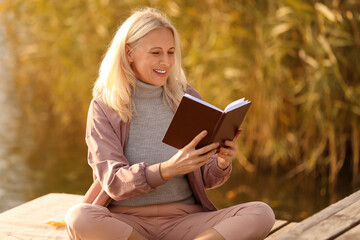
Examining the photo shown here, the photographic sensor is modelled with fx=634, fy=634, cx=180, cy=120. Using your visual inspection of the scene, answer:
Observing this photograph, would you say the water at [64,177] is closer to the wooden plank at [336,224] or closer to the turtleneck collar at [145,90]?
the turtleneck collar at [145,90]

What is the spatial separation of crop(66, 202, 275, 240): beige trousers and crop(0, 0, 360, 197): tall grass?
6.11 feet

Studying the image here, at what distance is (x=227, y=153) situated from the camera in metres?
2.36

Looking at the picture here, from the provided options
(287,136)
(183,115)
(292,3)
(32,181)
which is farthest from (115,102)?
(32,181)

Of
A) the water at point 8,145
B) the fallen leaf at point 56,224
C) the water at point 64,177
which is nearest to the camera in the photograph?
the fallen leaf at point 56,224

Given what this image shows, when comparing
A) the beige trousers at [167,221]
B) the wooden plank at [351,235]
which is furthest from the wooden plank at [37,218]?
the wooden plank at [351,235]

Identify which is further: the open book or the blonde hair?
the blonde hair

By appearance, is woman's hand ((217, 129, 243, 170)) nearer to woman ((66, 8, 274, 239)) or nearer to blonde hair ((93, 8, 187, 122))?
woman ((66, 8, 274, 239))

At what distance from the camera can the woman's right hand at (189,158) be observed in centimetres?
220

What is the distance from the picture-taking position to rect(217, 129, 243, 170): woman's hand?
2.34m

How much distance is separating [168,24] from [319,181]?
281 cm

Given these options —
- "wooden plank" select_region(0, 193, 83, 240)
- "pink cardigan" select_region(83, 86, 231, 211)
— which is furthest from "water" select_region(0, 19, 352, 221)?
"pink cardigan" select_region(83, 86, 231, 211)

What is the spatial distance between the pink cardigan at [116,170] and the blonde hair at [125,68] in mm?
46

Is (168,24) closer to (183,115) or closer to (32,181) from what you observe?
(183,115)

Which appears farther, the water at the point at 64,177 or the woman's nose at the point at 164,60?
the water at the point at 64,177
